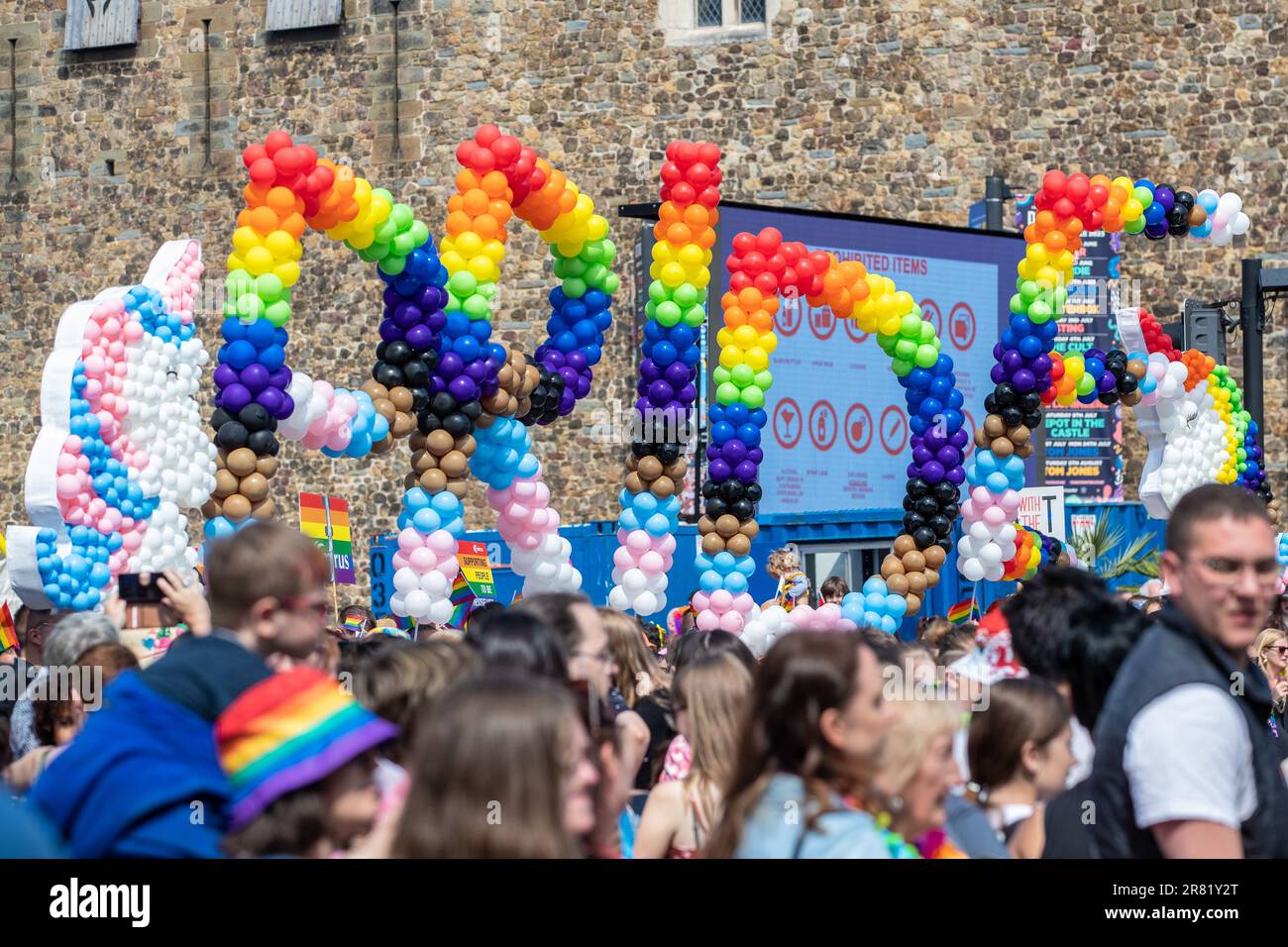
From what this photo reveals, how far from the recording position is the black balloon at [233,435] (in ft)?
21.1

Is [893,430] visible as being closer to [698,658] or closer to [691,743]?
[698,658]

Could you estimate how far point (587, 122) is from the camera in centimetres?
1894

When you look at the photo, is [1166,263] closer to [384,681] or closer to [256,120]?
[256,120]

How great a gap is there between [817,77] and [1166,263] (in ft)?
12.8

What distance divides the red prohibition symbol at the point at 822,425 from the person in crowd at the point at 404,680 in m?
10.1

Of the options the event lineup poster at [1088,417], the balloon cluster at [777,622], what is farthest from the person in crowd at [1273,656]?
the event lineup poster at [1088,417]

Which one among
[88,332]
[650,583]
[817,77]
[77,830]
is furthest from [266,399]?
[817,77]

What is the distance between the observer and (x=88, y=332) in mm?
6648

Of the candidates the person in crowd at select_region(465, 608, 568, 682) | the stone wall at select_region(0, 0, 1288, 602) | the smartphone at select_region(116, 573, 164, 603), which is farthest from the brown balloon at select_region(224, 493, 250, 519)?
the stone wall at select_region(0, 0, 1288, 602)

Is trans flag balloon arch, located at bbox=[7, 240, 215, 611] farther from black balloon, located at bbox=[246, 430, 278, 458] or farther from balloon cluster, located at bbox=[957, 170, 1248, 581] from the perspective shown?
balloon cluster, located at bbox=[957, 170, 1248, 581]

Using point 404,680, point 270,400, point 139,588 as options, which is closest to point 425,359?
point 270,400

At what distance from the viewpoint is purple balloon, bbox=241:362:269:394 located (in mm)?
6477

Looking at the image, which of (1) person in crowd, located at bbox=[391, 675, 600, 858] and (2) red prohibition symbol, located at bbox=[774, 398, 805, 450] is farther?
(2) red prohibition symbol, located at bbox=[774, 398, 805, 450]

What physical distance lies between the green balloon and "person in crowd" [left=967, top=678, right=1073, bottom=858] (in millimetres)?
4197
